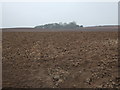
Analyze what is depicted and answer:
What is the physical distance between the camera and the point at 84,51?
1027 cm

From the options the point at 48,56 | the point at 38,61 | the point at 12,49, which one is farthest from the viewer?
the point at 12,49

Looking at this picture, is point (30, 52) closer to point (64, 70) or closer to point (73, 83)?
point (64, 70)

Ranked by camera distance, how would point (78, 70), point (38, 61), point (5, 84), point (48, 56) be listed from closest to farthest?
1. point (5, 84)
2. point (78, 70)
3. point (38, 61)
4. point (48, 56)

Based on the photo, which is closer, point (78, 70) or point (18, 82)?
point (18, 82)

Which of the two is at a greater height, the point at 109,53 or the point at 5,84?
the point at 109,53

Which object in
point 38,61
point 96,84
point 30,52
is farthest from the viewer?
point 30,52

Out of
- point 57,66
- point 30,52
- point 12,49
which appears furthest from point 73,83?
point 12,49

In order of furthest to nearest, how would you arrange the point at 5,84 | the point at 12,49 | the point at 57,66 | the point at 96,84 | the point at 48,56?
the point at 12,49
the point at 48,56
the point at 57,66
the point at 5,84
the point at 96,84

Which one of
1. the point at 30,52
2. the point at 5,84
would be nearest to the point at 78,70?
the point at 5,84

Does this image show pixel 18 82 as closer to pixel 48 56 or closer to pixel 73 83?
pixel 73 83

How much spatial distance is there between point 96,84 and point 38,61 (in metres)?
3.40

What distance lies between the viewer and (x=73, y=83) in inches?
275

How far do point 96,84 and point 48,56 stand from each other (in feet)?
12.0

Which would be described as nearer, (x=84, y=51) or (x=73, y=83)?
(x=73, y=83)
